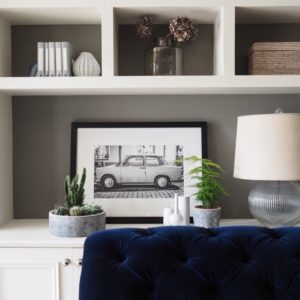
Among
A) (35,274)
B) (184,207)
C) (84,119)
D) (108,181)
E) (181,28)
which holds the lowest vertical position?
(35,274)

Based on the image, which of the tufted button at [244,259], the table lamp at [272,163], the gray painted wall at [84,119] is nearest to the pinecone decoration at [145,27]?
the gray painted wall at [84,119]

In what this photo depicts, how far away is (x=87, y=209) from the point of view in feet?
6.09

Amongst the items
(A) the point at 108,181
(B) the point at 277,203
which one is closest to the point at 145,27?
(A) the point at 108,181

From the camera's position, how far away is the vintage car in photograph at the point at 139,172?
2.14 m

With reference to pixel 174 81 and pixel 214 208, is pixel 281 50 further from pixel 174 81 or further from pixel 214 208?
pixel 214 208

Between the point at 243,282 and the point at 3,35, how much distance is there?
5.39 ft

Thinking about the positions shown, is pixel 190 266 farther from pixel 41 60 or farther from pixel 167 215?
pixel 41 60

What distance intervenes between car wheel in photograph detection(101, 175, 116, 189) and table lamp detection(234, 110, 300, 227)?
67 centimetres

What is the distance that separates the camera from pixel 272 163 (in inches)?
68.3

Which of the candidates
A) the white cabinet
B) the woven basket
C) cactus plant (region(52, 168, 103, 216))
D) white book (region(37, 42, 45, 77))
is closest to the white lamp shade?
the woven basket

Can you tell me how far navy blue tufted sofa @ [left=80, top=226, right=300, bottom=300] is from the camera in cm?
119

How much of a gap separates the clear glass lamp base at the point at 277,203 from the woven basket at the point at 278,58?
539mm

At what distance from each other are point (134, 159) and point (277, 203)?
2.53 ft

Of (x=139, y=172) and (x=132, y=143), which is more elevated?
(x=132, y=143)
